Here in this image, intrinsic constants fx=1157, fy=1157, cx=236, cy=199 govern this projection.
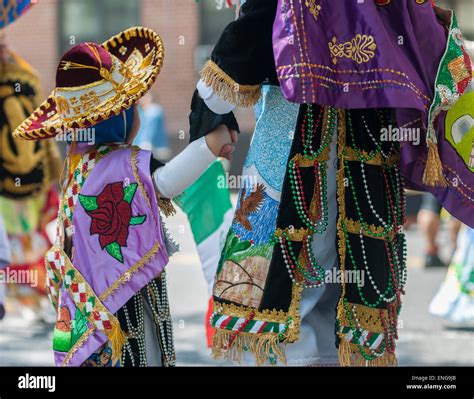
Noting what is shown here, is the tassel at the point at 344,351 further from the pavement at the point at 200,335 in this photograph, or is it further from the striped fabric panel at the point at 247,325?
the pavement at the point at 200,335

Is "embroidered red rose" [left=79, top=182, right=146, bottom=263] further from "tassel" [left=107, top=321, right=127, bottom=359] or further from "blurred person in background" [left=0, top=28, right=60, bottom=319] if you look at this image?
"blurred person in background" [left=0, top=28, right=60, bottom=319]

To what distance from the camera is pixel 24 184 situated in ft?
22.9

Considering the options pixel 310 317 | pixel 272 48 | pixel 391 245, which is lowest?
pixel 310 317

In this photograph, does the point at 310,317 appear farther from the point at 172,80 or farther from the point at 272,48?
the point at 172,80

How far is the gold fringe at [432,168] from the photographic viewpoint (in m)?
3.71

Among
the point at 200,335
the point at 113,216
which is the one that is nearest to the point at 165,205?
the point at 113,216

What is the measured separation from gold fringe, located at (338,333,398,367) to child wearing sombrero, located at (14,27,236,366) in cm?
Result: 69

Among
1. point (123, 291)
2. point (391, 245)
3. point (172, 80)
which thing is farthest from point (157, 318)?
point (172, 80)

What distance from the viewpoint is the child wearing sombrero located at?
396cm

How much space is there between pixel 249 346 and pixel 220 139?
2.29 feet

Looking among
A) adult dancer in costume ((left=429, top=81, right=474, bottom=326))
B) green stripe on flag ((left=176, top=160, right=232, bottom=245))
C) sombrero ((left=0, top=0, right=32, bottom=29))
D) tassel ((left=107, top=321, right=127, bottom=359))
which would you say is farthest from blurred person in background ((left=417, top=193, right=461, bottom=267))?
tassel ((left=107, top=321, right=127, bottom=359))

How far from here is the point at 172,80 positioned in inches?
600
